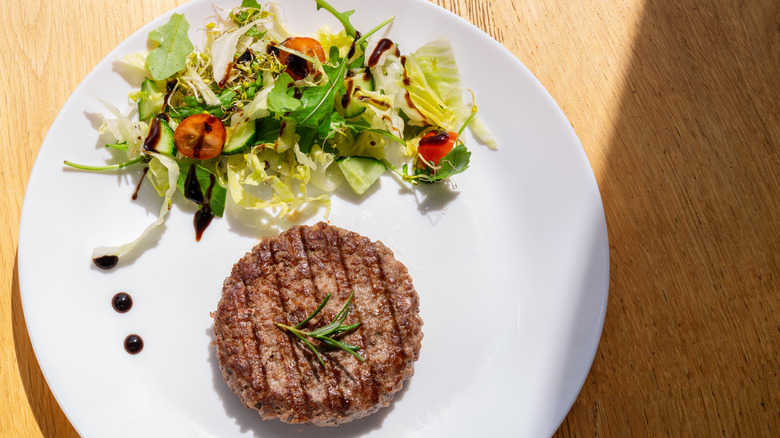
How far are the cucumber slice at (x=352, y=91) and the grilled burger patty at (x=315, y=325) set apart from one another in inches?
34.7

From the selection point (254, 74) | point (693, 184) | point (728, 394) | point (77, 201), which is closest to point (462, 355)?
point (728, 394)

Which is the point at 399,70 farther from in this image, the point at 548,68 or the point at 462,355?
Result: the point at 462,355

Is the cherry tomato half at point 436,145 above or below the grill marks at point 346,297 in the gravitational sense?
above

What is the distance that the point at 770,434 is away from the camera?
3801 mm

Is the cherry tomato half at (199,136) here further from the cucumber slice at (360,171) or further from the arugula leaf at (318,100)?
the cucumber slice at (360,171)

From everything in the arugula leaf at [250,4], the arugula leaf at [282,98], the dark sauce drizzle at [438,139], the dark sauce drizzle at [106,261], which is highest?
the arugula leaf at [250,4]

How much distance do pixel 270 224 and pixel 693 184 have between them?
340 centimetres

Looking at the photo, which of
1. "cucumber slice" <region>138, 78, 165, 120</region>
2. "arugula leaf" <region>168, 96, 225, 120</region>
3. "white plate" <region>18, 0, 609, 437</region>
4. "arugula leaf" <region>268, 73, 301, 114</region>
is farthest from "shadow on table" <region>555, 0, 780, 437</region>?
"cucumber slice" <region>138, 78, 165, 120</region>

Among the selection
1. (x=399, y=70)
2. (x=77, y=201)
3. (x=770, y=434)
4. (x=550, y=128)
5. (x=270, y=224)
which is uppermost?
(x=77, y=201)

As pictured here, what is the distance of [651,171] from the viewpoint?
411 cm

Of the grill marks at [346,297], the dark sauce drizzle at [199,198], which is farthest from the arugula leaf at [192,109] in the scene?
the grill marks at [346,297]

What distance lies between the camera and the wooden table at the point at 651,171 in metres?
3.83

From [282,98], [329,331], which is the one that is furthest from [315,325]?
[282,98]

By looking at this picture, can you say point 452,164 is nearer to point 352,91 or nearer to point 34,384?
point 352,91
